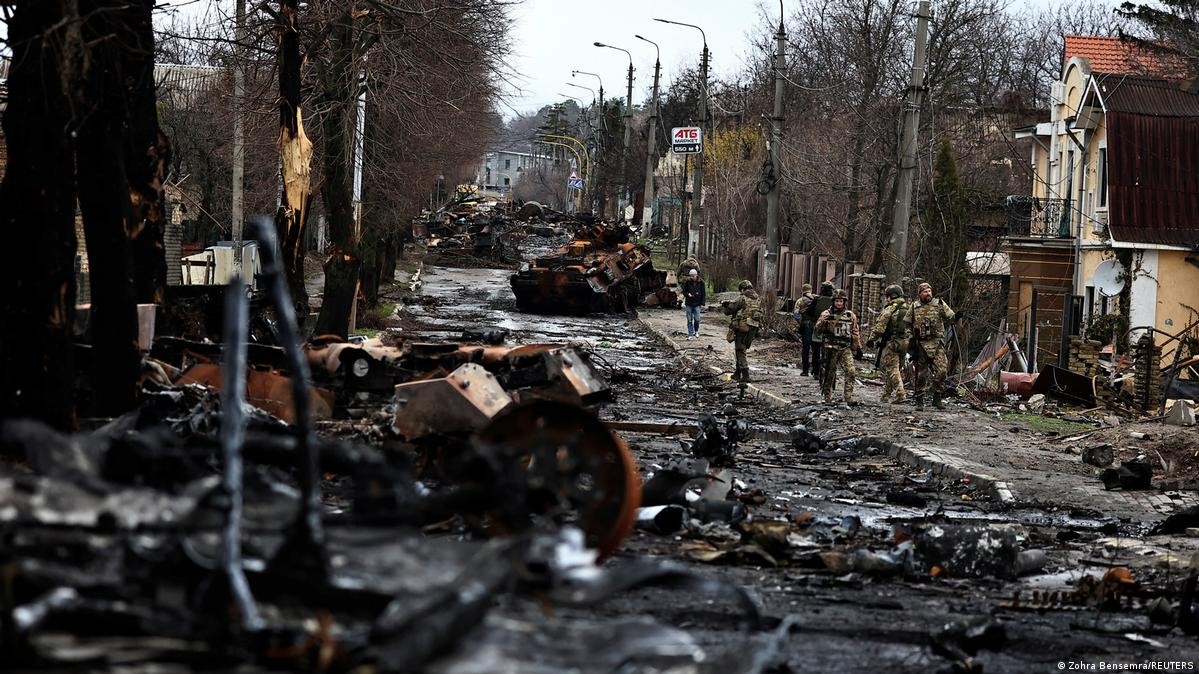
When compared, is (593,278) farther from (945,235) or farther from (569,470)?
(569,470)

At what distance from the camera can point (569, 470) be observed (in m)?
4.44

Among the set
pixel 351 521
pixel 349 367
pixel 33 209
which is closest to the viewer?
pixel 351 521

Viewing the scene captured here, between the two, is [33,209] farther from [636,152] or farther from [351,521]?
[636,152]

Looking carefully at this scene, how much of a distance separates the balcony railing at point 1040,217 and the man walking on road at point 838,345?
20.1 meters

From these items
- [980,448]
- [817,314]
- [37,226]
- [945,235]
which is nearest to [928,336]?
[980,448]

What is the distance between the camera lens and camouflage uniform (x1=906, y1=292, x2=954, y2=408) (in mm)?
18984

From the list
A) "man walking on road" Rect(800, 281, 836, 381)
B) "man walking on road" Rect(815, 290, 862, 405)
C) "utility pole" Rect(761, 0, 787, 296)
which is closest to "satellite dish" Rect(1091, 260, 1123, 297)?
"utility pole" Rect(761, 0, 787, 296)

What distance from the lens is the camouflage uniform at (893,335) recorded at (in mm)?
19109

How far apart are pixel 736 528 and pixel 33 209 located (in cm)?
525

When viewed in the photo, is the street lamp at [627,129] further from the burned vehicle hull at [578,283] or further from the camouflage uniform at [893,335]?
the camouflage uniform at [893,335]

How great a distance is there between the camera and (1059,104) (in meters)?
39.6

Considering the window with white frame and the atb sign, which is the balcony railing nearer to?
the window with white frame

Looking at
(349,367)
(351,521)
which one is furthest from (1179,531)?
(351,521)

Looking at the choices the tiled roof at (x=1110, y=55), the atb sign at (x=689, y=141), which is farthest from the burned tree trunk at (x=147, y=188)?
the tiled roof at (x=1110, y=55)
